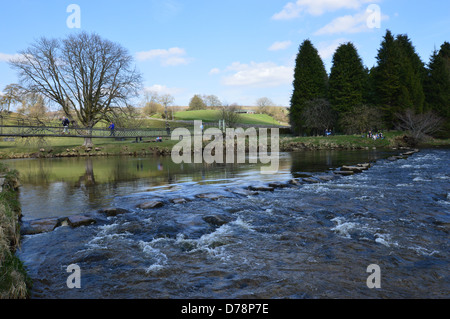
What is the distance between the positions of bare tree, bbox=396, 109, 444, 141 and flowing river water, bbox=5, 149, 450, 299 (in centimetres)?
3313

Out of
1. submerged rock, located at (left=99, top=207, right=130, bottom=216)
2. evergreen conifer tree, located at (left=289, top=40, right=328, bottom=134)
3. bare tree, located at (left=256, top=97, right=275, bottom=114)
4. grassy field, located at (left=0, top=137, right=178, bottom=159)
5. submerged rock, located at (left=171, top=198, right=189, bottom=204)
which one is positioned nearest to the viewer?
submerged rock, located at (left=99, top=207, right=130, bottom=216)

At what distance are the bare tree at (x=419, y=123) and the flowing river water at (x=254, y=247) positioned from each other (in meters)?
33.1

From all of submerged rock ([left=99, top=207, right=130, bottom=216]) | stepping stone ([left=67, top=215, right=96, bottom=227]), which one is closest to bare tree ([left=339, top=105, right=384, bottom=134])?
submerged rock ([left=99, top=207, right=130, bottom=216])

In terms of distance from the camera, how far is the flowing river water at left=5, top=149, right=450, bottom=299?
4.20 m

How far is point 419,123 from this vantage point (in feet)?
128

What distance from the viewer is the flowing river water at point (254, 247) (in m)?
4.20

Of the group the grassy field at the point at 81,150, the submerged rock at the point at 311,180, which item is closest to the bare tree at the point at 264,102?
the grassy field at the point at 81,150

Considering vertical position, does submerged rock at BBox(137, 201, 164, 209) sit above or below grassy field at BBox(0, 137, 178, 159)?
below

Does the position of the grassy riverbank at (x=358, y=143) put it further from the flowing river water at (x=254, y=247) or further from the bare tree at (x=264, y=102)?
the bare tree at (x=264, y=102)

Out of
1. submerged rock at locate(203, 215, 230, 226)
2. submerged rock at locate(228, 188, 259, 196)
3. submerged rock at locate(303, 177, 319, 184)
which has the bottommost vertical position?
submerged rock at locate(203, 215, 230, 226)

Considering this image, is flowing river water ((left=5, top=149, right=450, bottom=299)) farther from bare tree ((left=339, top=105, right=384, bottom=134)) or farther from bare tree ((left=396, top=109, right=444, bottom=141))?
bare tree ((left=339, top=105, right=384, bottom=134))

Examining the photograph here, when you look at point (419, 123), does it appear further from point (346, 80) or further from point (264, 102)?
point (264, 102)

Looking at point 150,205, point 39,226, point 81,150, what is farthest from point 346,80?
point 39,226
